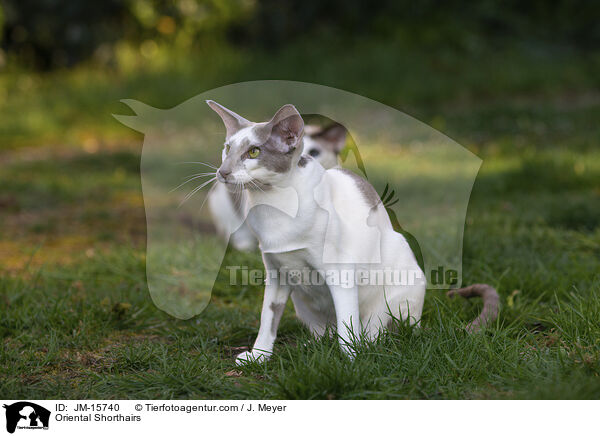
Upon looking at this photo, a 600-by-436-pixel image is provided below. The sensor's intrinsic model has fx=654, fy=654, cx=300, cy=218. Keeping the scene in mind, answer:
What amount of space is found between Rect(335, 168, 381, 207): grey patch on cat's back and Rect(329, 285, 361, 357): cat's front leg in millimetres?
326

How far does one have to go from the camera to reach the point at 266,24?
11.2 meters

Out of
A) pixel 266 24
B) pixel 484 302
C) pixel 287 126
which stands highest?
pixel 287 126

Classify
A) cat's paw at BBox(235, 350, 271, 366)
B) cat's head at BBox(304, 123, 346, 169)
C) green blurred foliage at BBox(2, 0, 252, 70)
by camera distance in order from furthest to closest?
green blurred foliage at BBox(2, 0, 252, 70) < cat's head at BBox(304, 123, 346, 169) < cat's paw at BBox(235, 350, 271, 366)

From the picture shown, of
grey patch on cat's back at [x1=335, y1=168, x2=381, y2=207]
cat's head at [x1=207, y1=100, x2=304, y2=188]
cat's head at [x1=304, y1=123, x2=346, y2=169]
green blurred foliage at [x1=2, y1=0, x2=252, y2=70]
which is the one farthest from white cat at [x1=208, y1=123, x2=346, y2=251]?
green blurred foliage at [x1=2, y1=0, x2=252, y2=70]

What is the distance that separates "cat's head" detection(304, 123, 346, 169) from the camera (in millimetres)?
3839

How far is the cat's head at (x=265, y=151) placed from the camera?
86.7 inches

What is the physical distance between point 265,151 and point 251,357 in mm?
812

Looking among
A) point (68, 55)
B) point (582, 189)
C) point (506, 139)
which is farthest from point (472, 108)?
point (68, 55)

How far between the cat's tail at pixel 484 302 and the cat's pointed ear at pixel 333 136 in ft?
4.16

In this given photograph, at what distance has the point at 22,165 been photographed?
6.78m

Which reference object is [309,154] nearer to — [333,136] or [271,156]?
[333,136]

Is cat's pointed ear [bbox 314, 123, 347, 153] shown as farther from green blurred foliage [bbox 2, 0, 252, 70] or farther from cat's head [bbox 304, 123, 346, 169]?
green blurred foliage [bbox 2, 0, 252, 70]

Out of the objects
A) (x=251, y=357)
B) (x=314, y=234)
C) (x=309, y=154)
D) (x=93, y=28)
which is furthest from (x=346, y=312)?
(x=93, y=28)

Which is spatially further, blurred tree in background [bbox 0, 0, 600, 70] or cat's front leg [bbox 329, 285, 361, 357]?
blurred tree in background [bbox 0, 0, 600, 70]
